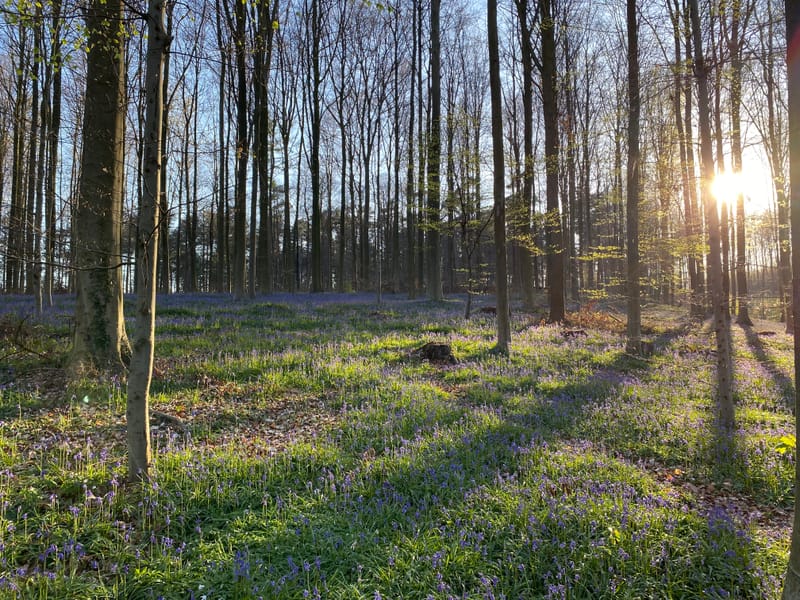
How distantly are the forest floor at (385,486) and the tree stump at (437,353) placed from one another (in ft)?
4.40

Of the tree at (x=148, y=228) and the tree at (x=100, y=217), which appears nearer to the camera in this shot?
the tree at (x=148, y=228)

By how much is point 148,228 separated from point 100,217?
13.8 feet

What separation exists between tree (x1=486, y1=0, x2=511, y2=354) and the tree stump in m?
1.36

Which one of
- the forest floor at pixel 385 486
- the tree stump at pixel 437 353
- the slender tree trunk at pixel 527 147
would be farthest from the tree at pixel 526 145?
the forest floor at pixel 385 486

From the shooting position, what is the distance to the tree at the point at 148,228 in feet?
11.1

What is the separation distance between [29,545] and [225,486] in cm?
132

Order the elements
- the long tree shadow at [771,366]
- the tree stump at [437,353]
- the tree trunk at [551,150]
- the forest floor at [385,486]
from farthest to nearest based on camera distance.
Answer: the tree trunk at [551,150] < the tree stump at [437,353] < the long tree shadow at [771,366] < the forest floor at [385,486]

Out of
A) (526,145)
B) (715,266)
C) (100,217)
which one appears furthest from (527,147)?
(100,217)

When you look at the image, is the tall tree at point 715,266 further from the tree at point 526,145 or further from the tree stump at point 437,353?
the tree at point 526,145

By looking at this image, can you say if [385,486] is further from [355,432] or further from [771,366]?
[771,366]

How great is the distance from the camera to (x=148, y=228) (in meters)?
3.45

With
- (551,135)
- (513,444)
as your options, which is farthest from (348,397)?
(551,135)

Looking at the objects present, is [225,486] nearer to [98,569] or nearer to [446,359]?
[98,569]

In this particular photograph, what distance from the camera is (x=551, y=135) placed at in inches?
614
